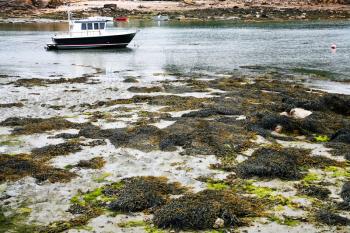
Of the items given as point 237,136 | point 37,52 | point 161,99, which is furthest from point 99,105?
point 37,52

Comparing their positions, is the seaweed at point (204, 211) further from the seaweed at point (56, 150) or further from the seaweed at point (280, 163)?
the seaweed at point (56, 150)

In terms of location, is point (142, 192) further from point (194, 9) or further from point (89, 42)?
point (194, 9)

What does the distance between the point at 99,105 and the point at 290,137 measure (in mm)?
7672

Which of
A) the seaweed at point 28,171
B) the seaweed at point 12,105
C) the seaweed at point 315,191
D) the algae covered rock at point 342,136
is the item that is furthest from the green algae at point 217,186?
the seaweed at point 12,105

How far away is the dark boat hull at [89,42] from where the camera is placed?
136ft

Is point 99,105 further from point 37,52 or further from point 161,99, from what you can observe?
point 37,52

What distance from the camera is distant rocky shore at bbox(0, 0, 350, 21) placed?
76625 mm

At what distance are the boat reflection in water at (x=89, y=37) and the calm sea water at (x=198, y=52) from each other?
1.08 m

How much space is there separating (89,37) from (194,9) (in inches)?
1832

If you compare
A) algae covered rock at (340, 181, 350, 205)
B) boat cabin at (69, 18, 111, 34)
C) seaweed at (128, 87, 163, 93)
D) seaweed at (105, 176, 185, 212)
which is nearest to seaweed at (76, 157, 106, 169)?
seaweed at (105, 176, 185, 212)

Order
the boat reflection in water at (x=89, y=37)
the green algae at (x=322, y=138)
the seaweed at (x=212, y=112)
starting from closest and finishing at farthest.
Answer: the green algae at (x=322, y=138), the seaweed at (x=212, y=112), the boat reflection in water at (x=89, y=37)

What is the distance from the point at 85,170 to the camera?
416 inches

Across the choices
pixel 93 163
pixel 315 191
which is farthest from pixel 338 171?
pixel 93 163

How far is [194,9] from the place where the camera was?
84.5m
